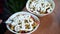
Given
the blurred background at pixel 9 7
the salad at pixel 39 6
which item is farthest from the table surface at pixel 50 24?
the blurred background at pixel 9 7

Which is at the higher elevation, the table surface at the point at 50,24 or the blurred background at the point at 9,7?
the blurred background at the point at 9,7

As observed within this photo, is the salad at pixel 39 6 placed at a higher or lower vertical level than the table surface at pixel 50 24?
higher

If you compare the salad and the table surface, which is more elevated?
the salad

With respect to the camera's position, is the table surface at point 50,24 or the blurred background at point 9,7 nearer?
the table surface at point 50,24

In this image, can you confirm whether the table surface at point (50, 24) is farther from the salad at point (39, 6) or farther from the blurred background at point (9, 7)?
the blurred background at point (9, 7)

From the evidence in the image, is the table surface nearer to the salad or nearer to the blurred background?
the salad

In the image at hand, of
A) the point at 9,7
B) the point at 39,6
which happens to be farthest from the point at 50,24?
the point at 9,7

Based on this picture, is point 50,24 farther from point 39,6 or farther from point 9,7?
point 9,7

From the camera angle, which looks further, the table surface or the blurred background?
the blurred background

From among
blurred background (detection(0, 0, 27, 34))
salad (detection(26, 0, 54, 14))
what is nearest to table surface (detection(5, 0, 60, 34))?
salad (detection(26, 0, 54, 14))
